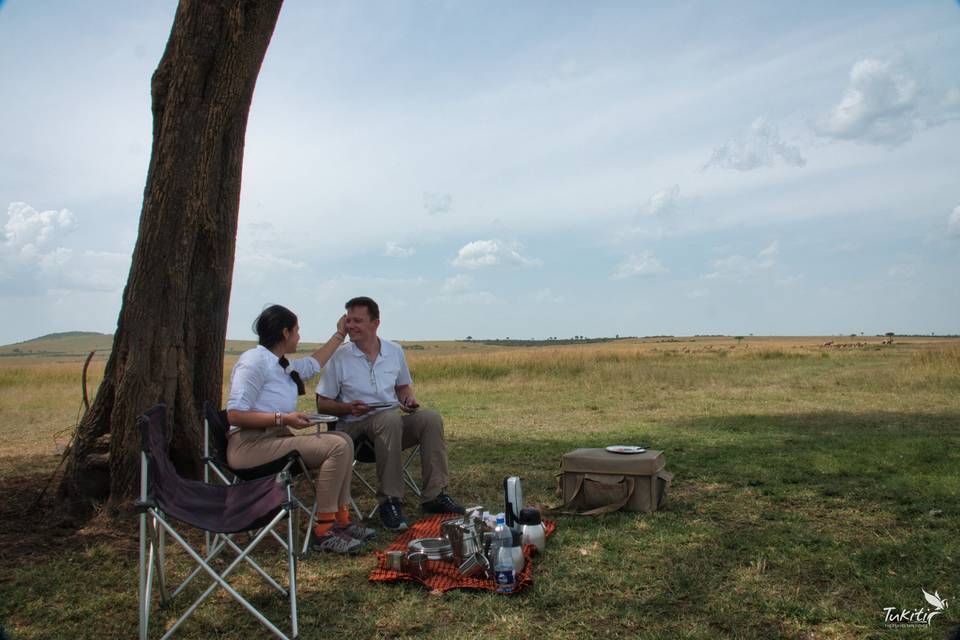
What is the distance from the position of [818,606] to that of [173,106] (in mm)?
3974

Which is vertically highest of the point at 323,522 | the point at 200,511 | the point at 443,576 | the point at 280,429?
the point at 280,429

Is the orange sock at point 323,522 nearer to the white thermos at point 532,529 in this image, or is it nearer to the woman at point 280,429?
the woman at point 280,429

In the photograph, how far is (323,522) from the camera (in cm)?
378

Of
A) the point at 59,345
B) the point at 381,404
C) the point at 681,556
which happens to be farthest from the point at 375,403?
the point at 59,345

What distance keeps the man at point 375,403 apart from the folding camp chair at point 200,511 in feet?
4.49

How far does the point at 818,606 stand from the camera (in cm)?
284

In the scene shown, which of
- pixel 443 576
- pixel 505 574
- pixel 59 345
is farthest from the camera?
pixel 59 345

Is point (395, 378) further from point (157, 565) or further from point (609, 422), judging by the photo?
point (609, 422)

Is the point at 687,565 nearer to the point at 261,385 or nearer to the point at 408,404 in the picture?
the point at 408,404

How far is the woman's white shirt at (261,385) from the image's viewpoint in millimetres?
3643

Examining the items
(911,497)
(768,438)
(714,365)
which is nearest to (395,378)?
(911,497)

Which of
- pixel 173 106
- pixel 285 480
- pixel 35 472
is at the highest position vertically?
pixel 173 106

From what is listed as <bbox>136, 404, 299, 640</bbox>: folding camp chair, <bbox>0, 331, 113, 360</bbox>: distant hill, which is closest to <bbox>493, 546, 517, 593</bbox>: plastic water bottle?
<bbox>136, 404, 299, 640</bbox>: folding camp chair

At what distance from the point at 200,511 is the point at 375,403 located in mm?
1746
